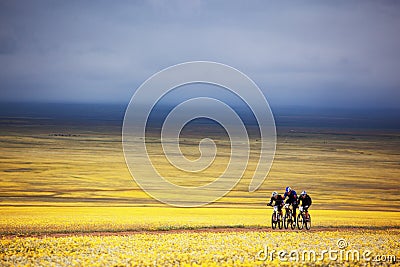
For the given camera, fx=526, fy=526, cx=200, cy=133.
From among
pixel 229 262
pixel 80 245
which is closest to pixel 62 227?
pixel 80 245

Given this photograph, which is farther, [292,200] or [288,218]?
[288,218]

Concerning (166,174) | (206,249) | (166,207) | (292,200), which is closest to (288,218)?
(292,200)

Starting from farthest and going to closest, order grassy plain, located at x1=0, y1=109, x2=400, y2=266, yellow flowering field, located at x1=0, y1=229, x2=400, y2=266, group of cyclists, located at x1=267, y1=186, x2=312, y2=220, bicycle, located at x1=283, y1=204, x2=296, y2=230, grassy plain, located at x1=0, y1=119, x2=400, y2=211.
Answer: grassy plain, located at x1=0, y1=119, x2=400, y2=211, bicycle, located at x1=283, y1=204, x2=296, y2=230, group of cyclists, located at x1=267, y1=186, x2=312, y2=220, grassy plain, located at x1=0, y1=109, x2=400, y2=266, yellow flowering field, located at x1=0, y1=229, x2=400, y2=266

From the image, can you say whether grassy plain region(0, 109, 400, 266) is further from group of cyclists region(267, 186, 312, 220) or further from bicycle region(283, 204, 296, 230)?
group of cyclists region(267, 186, 312, 220)

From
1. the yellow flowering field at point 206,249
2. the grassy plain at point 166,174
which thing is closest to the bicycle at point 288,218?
the yellow flowering field at point 206,249

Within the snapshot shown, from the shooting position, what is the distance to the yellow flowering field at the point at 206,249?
17922mm

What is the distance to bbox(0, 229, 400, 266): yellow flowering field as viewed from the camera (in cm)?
1792

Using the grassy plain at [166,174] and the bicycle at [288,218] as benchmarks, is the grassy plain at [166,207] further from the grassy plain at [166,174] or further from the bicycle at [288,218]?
the bicycle at [288,218]

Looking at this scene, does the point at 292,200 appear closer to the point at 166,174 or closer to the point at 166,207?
the point at 166,207

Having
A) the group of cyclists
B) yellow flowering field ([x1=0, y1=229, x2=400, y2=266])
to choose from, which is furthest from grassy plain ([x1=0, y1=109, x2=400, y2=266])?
the group of cyclists

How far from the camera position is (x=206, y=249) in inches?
789

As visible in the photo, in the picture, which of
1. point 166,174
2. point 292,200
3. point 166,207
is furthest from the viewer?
point 166,174

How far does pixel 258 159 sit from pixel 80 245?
81.5 metres

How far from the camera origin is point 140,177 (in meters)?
73.2
